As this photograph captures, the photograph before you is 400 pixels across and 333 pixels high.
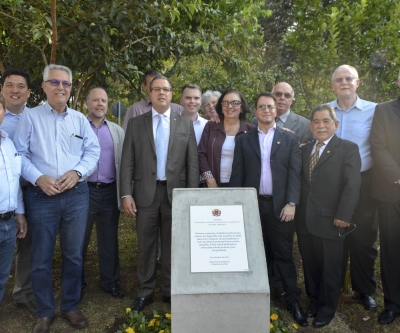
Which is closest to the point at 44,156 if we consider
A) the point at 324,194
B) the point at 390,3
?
the point at 324,194

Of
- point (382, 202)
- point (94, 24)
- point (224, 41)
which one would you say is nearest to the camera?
point (382, 202)

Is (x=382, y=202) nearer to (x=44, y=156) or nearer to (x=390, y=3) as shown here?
(x=390, y=3)

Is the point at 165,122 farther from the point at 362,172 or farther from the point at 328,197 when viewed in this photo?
the point at 362,172

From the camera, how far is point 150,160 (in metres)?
4.11

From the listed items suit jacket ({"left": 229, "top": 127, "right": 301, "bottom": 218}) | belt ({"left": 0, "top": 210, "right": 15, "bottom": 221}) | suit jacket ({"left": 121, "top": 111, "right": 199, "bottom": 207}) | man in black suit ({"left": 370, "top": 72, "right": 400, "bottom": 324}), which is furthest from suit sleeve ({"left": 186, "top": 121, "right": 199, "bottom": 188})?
man in black suit ({"left": 370, "top": 72, "right": 400, "bottom": 324})

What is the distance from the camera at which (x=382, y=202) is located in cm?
409

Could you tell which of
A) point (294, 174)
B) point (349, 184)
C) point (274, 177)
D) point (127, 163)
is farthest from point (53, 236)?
point (349, 184)

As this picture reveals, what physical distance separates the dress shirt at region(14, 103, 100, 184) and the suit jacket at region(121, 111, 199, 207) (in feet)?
1.66

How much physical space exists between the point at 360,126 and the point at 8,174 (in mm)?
3587

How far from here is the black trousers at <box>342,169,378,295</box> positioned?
4.18 metres

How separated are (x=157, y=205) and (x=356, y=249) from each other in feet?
7.55

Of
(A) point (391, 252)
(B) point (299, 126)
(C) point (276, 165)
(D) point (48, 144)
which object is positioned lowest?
(A) point (391, 252)

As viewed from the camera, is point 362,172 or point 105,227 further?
point 105,227

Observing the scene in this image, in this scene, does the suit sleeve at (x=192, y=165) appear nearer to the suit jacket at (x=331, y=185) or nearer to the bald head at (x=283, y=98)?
the suit jacket at (x=331, y=185)
